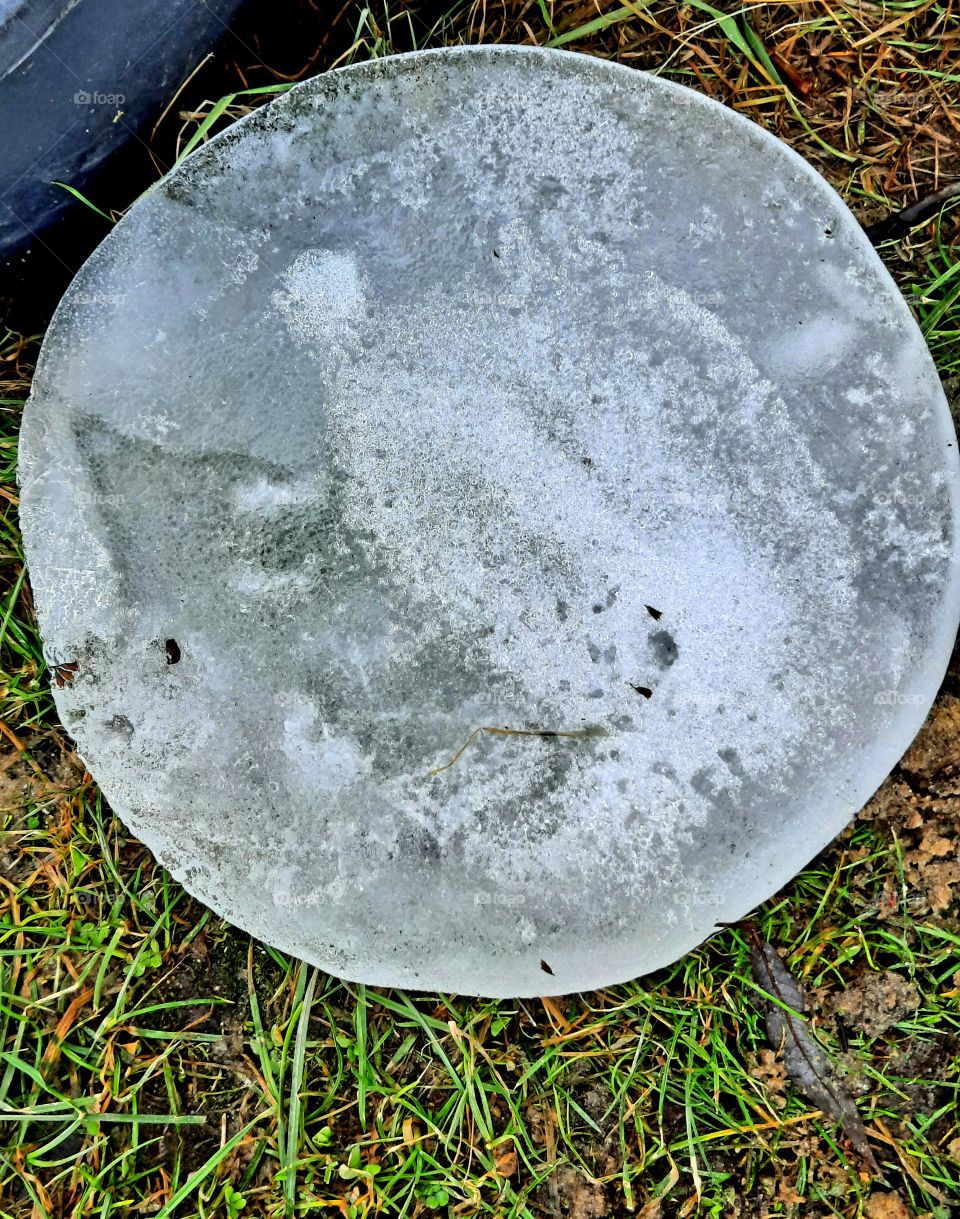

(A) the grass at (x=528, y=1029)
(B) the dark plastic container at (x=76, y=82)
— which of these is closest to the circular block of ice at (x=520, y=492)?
(B) the dark plastic container at (x=76, y=82)

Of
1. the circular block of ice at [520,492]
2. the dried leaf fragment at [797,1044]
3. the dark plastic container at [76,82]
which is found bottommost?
the dried leaf fragment at [797,1044]

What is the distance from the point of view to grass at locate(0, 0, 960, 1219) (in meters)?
1.69

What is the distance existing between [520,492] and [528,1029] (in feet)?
3.31

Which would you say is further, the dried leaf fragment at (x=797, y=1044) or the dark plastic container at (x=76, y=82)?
the dried leaf fragment at (x=797, y=1044)

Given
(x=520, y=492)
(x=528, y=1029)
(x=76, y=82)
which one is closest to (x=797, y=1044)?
(x=528, y=1029)

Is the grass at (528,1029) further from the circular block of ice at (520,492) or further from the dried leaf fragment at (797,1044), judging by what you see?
the circular block of ice at (520,492)

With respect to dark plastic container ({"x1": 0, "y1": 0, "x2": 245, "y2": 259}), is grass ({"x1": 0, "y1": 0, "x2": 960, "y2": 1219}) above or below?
below

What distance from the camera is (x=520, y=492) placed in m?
1.46

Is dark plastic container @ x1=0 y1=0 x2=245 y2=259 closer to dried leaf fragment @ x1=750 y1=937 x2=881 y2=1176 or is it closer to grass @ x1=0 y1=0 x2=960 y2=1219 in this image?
grass @ x1=0 y1=0 x2=960 y2=1219

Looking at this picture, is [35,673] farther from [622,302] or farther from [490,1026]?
[622,302]

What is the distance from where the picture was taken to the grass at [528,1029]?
66.6 inches

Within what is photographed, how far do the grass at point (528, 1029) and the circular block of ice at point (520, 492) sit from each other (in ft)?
1.02

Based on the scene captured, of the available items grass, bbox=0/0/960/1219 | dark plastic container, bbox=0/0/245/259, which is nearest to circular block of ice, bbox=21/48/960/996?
dark plastic container, bbox=0/0/245/259

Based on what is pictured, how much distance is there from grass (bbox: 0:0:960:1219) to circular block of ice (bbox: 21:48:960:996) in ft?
1.02
